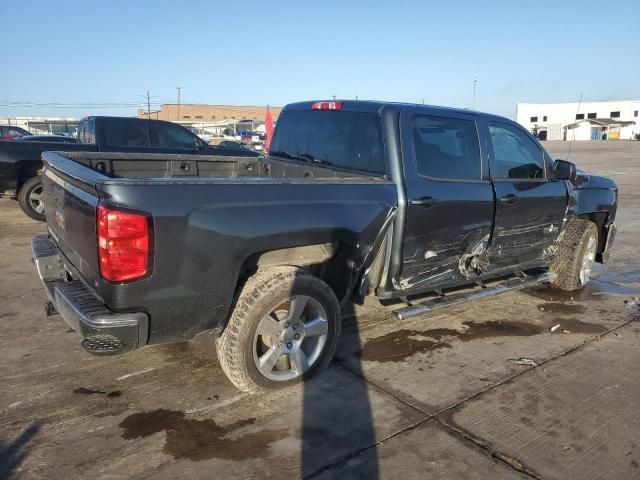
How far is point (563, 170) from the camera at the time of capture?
4.91 m

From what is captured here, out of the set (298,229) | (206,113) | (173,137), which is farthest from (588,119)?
(298,229)

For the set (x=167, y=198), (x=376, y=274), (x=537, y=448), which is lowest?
(x=537, y=448)

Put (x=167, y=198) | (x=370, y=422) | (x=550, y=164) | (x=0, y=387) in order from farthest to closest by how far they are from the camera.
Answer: (x=550, y=164)
(x=0, y=387)
(x=370, y=422)
(x=167, y=198)

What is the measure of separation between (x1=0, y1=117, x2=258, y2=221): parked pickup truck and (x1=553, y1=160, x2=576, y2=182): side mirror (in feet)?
17.8

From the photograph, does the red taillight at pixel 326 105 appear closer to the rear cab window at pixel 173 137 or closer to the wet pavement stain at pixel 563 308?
the wet pavement stain at pixel 563 308

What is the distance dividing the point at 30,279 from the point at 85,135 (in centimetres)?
506

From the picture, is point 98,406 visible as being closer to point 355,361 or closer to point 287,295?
point 287,295

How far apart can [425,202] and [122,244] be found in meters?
2.19

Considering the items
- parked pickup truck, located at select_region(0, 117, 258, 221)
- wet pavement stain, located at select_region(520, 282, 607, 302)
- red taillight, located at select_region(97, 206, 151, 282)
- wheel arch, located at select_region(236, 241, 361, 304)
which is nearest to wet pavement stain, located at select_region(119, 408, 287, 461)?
wheel arch, located at select_region(236, 241, 361, 304)

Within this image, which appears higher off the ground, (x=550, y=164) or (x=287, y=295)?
(x=550, y=164)

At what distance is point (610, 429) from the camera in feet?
10.0

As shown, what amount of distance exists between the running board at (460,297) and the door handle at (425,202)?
2.71 feet

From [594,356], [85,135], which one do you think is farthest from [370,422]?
[85,135]

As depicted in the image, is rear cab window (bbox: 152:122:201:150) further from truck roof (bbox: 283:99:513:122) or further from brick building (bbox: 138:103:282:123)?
brick building (bbox: 138:103:282:123)
